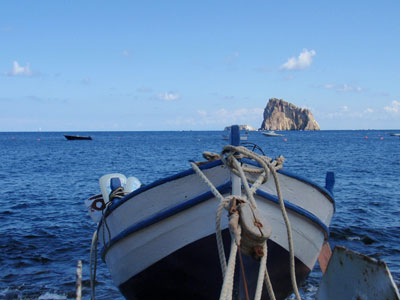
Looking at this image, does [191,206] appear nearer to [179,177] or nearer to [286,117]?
[179,177]

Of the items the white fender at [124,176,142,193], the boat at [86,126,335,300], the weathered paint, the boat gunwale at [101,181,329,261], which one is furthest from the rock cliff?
the weathered paint

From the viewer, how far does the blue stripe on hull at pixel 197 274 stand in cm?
478

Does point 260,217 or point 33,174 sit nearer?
point 260,217

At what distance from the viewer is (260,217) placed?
3596 millimetres

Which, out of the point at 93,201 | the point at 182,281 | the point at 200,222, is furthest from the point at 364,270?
the point at 93,201

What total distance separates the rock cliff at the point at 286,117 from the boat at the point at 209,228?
193764mm

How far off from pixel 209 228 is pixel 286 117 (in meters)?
198

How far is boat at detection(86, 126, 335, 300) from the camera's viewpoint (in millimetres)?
4508

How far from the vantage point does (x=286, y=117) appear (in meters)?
198

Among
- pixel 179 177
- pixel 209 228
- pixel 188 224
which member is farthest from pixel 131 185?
pixel 209 228

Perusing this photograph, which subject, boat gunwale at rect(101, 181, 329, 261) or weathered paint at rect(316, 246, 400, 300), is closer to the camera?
weathered paint at rect(316, 246, 400, 300)

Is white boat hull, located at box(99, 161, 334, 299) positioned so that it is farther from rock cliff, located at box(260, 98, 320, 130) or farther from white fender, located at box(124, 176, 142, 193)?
rock cliff, located at box(260, 98, 320, 130)

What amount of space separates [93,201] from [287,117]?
19594 centimetres

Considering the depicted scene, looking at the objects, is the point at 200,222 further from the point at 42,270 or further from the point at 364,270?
the point at 42,270
